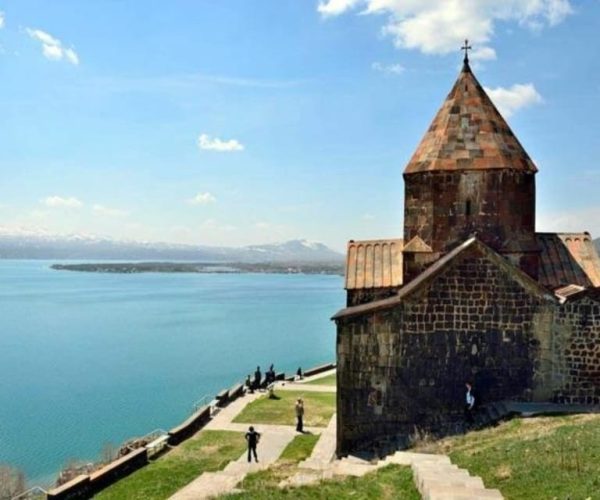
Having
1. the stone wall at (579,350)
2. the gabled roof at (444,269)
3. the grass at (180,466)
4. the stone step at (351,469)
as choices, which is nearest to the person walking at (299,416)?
the grass at (180,466)

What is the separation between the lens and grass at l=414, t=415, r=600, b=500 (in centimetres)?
579

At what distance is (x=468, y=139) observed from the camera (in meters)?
11.3

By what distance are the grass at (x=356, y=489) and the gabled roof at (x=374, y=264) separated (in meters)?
4.35

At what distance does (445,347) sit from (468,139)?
13.1 feet

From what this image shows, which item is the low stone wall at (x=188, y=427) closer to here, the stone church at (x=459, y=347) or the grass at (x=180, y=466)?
the grass at (x=180, y=466)

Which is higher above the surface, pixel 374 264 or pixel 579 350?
pixel 374 264

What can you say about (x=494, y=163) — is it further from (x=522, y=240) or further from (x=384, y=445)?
(x=384, y=445)

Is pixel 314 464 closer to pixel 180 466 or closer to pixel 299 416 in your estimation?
pixel 180 466

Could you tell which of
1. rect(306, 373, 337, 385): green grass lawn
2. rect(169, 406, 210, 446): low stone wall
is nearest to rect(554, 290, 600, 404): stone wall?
rect(169, 406, 210, 446): low stone wall

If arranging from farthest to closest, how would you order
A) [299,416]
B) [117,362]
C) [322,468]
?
[117,362] < [299,416] < [322,468]

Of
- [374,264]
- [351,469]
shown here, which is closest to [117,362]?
[374,264]

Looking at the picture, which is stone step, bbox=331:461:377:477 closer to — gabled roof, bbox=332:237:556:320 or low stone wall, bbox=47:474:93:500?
gabled roof, bbox=332:237:556:320

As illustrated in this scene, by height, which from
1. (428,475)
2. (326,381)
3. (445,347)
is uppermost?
(445,347)

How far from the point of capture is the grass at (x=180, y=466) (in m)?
9.59
